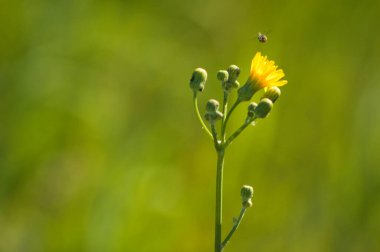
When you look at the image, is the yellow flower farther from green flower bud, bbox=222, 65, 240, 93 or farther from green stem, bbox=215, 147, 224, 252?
green stem, bbox=215, 147, 224, 252

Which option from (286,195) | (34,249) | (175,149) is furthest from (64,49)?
(286,195)

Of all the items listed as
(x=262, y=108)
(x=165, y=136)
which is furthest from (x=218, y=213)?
(x=165, y=136)

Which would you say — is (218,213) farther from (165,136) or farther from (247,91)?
(165,136)

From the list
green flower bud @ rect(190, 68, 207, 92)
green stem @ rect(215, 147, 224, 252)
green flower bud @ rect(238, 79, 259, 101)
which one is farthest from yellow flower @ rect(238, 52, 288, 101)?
green stem @ rect(215, 147, 224, 252)

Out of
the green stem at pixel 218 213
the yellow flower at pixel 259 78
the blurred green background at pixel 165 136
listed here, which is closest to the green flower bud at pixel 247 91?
the yellow flower at pixel 259 78

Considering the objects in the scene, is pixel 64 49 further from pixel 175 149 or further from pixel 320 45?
pixel 320 45
